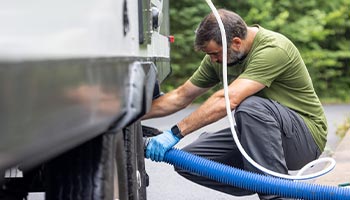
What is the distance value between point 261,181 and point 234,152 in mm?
755

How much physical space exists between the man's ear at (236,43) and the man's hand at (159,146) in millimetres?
723

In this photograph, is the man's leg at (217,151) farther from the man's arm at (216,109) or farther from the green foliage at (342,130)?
the green foliage at (342,130)

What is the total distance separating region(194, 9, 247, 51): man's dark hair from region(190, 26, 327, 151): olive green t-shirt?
135mm

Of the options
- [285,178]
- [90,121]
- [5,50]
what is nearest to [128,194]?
[285,178]

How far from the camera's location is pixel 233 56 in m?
5.18

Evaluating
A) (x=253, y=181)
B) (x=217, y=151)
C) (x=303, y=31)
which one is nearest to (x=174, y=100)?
(x=217, y=151)

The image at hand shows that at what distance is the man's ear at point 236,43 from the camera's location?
513 cm

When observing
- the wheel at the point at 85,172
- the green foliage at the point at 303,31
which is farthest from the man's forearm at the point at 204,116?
the green foliage at the point at 303,31

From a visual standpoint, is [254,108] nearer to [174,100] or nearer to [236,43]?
[236,43]

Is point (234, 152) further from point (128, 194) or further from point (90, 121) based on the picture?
point (90, 121)

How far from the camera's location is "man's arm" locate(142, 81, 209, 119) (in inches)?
205

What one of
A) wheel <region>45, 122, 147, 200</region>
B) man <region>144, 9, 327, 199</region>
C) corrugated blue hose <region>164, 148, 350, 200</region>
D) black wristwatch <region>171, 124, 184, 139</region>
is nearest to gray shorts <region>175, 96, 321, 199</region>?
man <region>144, 9, 327, 199</region>

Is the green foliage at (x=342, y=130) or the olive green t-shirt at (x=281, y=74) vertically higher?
the olive green t-shirt at (x=281, y=74)

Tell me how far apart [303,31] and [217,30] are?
1474 centimetres
